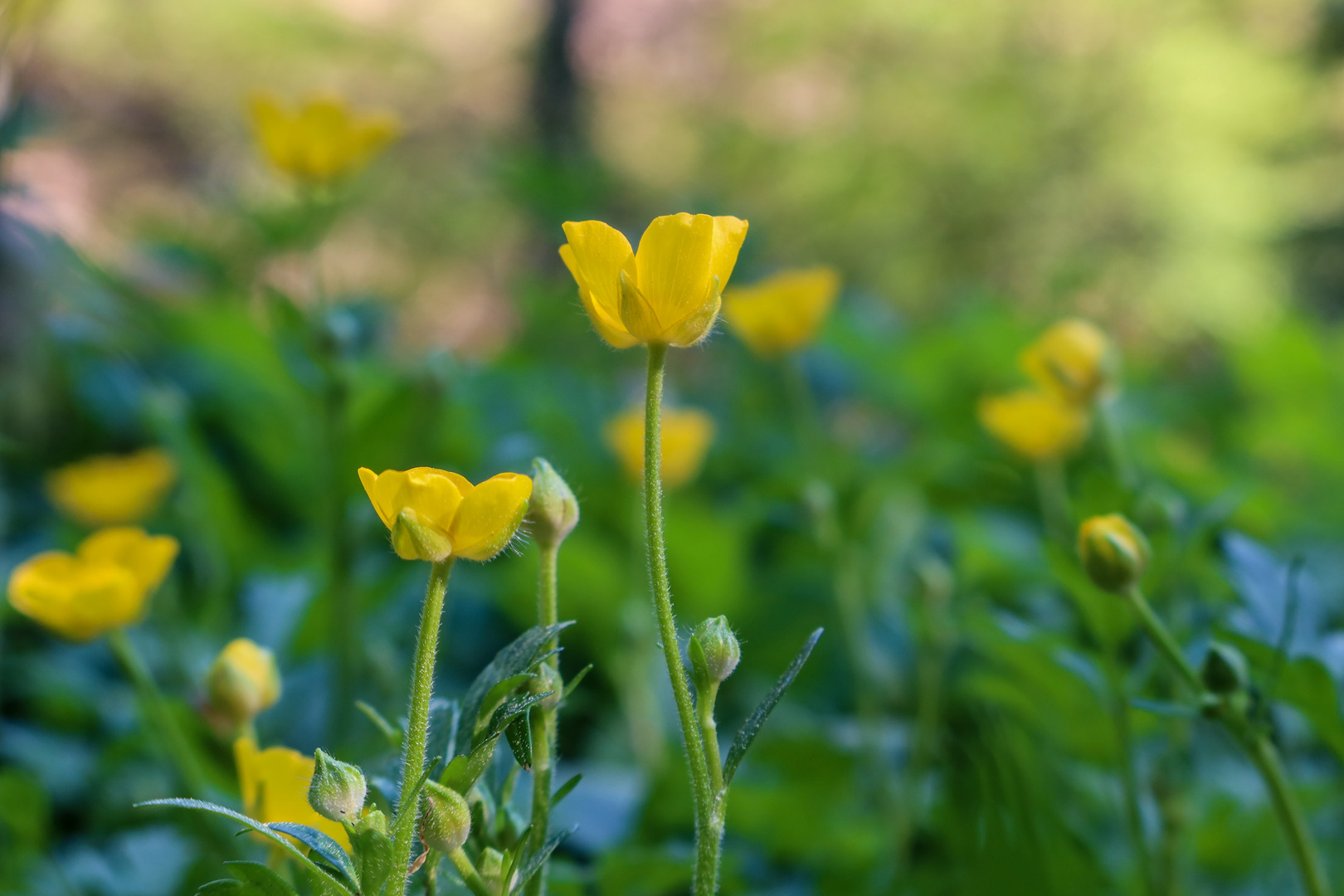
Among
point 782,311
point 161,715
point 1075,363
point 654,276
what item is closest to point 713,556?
point 782,311

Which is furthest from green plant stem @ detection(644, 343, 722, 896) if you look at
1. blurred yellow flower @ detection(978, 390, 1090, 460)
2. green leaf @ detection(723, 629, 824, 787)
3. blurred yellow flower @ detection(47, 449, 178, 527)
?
blurred yellow flower @ detection(47, 449, 178, 527)

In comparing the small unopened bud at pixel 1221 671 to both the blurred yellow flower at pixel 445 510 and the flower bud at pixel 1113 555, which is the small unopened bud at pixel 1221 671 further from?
the blurred yellow flower at pixel 445 510

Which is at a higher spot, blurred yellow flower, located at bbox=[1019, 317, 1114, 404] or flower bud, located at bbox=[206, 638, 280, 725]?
blurred yellow flower, located at bbox=[1019, 317, 1114, 404]

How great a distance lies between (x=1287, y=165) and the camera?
4.77 metres

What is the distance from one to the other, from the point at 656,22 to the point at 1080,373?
5624 millimetres

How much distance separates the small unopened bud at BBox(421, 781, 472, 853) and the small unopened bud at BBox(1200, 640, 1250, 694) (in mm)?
287

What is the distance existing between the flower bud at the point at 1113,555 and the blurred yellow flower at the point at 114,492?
0.75 meters

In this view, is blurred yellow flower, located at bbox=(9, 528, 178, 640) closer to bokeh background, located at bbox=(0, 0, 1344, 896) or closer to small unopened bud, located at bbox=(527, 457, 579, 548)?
bokeh background, located at bbox=(0, 0, 1344, 896)

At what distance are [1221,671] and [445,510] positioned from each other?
300mm

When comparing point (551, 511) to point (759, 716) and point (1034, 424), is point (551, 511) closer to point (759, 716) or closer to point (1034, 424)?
point (759, 716)

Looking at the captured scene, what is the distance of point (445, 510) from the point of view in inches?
11.0

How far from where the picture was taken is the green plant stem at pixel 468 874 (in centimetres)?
27

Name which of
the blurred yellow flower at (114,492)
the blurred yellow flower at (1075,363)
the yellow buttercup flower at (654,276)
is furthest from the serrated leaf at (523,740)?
the blurred yellow flower at (114,492)

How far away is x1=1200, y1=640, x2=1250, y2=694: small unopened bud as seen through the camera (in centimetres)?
38
